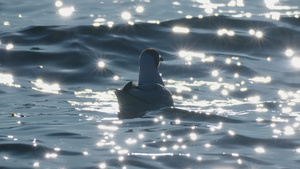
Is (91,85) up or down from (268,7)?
down

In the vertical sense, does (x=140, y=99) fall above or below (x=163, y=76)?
below

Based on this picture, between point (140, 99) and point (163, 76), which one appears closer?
point (140, 99)

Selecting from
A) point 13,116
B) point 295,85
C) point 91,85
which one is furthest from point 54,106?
point 295,85

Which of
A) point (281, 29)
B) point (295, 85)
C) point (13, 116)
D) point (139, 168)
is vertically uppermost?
point (281, 29)

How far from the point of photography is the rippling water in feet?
30.8

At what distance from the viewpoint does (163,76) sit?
1769 cm

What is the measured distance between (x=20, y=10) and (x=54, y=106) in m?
13.1

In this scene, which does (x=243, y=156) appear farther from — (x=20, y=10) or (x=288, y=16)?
(x=20, y=10)

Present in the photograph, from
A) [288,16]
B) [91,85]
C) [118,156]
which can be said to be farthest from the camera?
[288,16]

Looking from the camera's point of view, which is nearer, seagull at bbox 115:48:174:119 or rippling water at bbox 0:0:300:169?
rippling water at bbox 0:0:300:169

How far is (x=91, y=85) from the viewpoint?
53.6 ft

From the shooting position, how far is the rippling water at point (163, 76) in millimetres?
9375

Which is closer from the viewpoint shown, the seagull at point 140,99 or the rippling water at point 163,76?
the rippling water at point 163,76

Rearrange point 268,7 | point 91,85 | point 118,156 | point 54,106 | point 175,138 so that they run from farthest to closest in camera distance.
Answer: point 268,7 < point 91,85 < point 54,106 < point 175,138 < point 118,156
